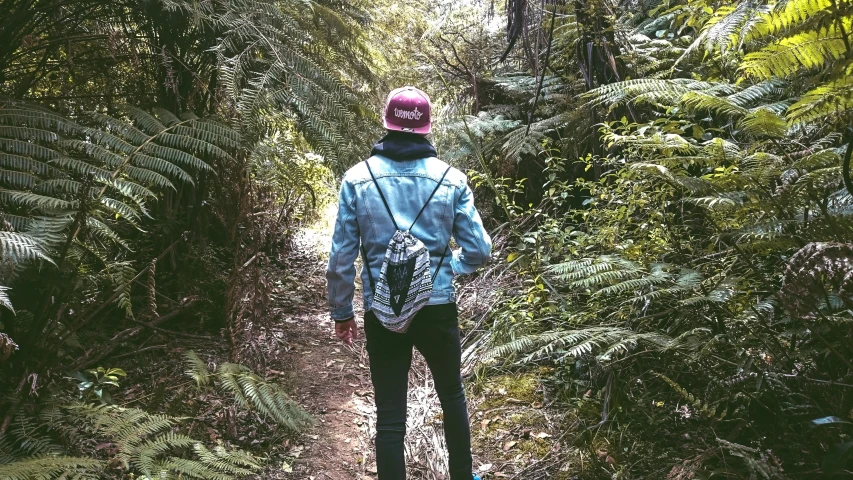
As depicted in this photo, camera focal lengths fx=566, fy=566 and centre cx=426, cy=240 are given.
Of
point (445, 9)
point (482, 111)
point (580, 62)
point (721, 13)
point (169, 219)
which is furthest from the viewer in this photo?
point (445, 9)

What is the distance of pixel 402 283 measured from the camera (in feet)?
7.52

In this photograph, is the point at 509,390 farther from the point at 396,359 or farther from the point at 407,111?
the point at 407,111

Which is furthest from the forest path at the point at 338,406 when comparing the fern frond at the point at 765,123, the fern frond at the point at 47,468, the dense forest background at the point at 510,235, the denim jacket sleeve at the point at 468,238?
the fern frond at the point at 765,123

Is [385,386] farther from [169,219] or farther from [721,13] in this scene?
[721,13]

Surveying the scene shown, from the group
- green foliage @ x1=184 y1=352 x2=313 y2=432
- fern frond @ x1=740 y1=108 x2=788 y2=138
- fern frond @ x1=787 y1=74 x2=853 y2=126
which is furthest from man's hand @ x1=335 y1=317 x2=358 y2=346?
fern frond @ x1=787 y1=74 x2=853 y2=126

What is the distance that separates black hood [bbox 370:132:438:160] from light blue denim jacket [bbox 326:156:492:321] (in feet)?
0.08

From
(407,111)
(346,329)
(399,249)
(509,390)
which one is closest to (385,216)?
(399,249)

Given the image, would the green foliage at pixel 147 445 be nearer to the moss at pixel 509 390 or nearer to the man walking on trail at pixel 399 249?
the man walking on trail at pixel 399 249

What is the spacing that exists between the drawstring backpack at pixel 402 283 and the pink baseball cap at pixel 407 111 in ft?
1.47

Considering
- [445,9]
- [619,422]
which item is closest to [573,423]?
[619,422]

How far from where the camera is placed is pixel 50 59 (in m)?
3.76

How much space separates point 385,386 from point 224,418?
53.1 inches

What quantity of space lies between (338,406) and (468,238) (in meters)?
1.93

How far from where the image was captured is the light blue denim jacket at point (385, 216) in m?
2.38
